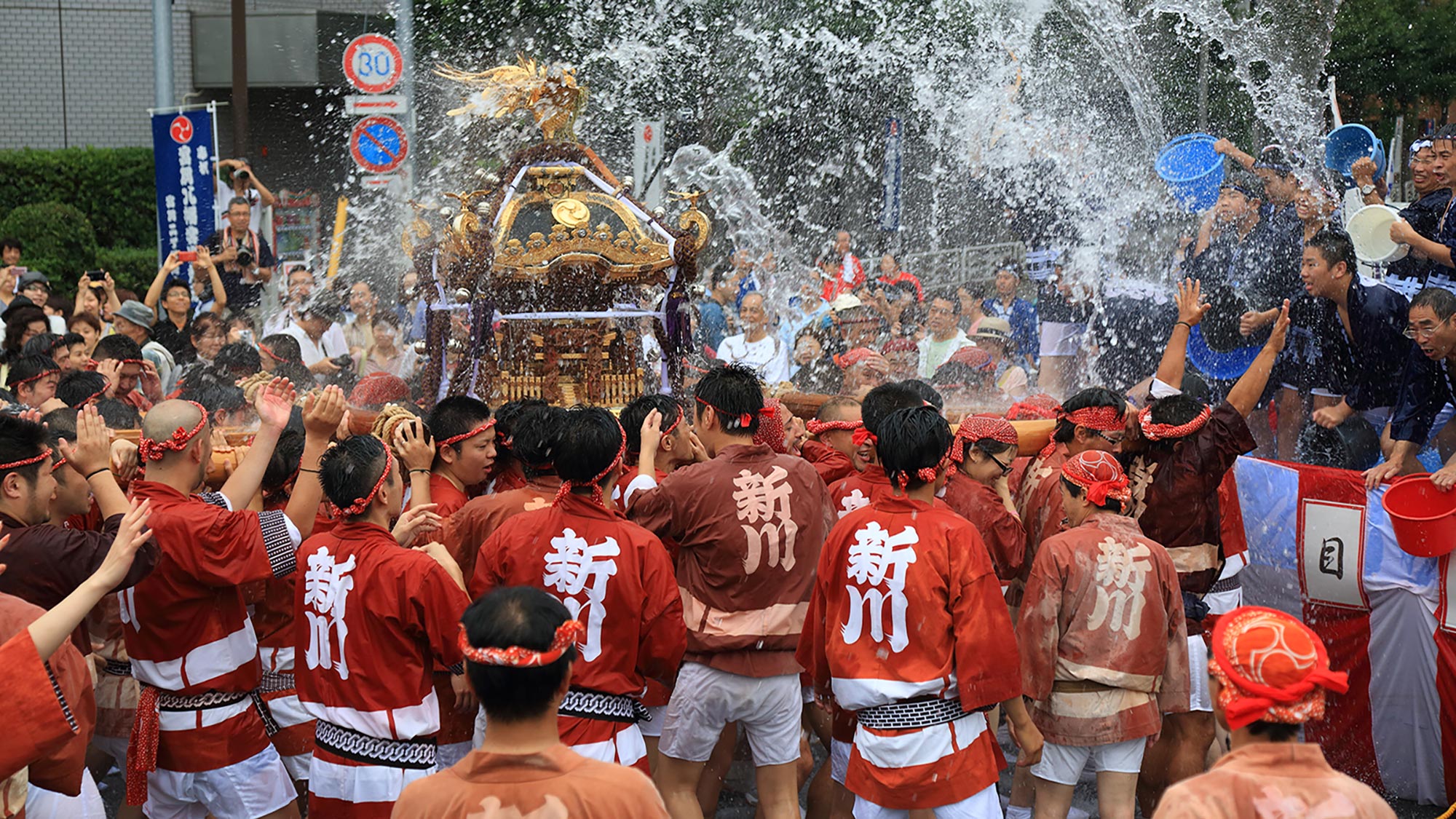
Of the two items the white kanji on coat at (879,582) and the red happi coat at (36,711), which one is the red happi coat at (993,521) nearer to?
the white kanji on coat at (879,582)

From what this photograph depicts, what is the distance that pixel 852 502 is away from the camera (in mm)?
4180

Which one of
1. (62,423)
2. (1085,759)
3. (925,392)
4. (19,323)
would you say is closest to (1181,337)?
(925,392)

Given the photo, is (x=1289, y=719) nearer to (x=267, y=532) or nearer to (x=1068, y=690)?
(x=1068, y=690)

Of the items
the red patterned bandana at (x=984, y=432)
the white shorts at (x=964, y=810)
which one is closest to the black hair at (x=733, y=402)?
the red patterned bandana at (x=984, y=432)

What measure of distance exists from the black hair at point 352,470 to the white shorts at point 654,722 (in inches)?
51.1

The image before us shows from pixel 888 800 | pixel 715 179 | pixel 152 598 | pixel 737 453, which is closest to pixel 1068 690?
pixel 888 800

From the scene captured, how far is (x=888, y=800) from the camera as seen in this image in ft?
10.5

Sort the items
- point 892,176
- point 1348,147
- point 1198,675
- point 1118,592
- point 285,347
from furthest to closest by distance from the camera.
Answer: point 892,176, point 285,347, point 1348,147, point 1198,675, point 1118,592

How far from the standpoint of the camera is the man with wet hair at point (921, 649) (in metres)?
3.15

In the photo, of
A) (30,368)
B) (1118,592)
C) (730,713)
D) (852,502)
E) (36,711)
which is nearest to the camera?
(36,711)

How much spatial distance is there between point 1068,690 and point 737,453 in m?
1.14

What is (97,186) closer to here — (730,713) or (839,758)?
(730,713)

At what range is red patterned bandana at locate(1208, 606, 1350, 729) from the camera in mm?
2023

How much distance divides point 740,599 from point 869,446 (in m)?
0.91
